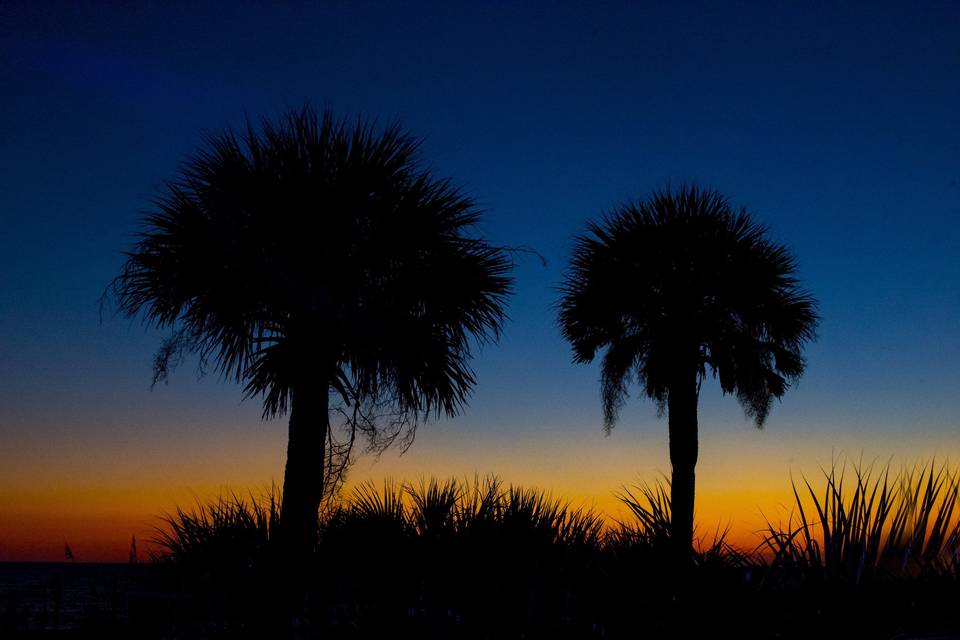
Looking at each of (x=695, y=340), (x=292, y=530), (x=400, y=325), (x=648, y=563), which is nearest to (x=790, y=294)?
(x=695, y=340)

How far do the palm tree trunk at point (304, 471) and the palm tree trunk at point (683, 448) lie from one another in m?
7.87

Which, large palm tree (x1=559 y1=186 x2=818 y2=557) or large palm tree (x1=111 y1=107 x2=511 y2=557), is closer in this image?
large palm tree (x1=111 y1=107 x2=511 y2=557)

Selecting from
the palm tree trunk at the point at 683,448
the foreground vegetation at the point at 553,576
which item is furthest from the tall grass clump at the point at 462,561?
the palm tree trunk at the point at 683,448

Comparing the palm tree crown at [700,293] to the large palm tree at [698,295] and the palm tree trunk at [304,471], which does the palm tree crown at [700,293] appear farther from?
the palm tree trunk at [304,471]

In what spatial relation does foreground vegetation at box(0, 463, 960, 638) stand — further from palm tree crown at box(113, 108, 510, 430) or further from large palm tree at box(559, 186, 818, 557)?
large palm tree at box(559, 186, 818, 557)

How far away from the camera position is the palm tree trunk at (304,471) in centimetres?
1067

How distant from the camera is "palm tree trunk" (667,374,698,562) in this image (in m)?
16.9

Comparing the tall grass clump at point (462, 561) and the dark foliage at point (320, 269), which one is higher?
the dark foliage at point (320, 269)

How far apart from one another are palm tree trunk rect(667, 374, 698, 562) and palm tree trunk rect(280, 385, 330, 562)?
7.87 m

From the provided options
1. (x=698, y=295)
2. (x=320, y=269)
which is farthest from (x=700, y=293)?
(x=320, y=269)

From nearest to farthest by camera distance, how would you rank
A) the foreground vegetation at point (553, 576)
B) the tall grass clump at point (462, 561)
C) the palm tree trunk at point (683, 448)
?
1. the foreground vegetation at point (553, 576)
2. the tall grass clump at point (462, 561)
3. the palm tree trunk at point (683, 448)

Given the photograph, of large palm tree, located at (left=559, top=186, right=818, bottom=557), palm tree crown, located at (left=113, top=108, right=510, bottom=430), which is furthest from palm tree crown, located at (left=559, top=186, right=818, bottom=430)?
palm tree crown, located at (left=113, top=108, right=510, bottom=430)

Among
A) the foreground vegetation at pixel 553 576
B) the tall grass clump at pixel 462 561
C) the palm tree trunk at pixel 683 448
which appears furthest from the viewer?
the palm tree trunk at pixel 683 448

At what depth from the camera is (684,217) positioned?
730 inches
